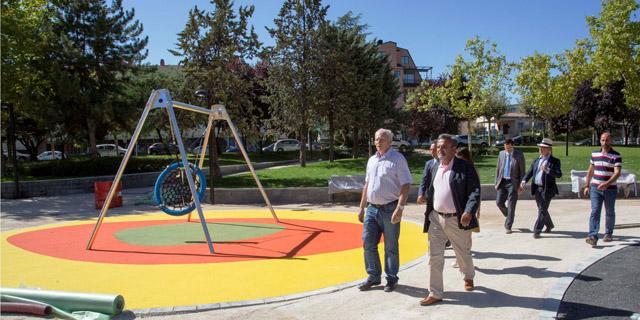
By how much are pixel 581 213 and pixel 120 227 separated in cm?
1150

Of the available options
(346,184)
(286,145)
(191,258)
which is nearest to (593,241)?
(191,258)

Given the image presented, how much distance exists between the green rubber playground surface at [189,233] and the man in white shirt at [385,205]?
451 cm

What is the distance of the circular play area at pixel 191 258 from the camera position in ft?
21.9

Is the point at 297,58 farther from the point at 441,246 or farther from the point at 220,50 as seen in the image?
the point at 441,246

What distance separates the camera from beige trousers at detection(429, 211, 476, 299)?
228 inches

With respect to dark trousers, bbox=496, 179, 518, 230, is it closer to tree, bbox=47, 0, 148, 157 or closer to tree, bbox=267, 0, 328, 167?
tree, bbox=267, 0, 328, 167

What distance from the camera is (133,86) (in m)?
27.6

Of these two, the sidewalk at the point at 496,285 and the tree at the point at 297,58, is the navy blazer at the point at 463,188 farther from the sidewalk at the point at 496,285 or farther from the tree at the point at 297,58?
the tree at the point at 297,58

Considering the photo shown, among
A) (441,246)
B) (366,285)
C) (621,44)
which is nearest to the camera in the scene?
(441,246)

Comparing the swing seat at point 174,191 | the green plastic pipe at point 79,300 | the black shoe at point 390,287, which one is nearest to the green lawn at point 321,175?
the swing seat at point 174,191

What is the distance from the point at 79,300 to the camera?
565 cm

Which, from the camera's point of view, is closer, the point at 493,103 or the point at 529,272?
the point at 529,272

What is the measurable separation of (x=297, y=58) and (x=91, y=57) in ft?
33.2

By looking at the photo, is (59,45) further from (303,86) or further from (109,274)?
(109,274)
